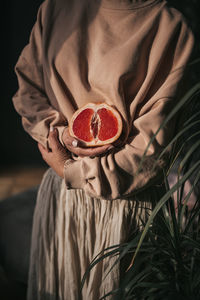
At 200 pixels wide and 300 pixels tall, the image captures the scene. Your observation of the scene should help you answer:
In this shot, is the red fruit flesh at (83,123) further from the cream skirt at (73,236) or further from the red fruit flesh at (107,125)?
the cream skirt at (73,236)

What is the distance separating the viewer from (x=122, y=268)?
3.58 ft

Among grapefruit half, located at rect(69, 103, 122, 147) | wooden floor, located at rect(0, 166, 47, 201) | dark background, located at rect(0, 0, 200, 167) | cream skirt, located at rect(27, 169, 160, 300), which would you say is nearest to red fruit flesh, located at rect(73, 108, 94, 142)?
grapefruit half, located at rect(69, 103, 122, 147)

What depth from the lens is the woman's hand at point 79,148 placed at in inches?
39.0

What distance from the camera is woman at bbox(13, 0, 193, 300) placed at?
3.21ft

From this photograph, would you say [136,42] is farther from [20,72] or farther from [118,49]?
[20,72]

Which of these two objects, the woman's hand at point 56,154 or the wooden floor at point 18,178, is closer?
the woman's hand at point 56,154

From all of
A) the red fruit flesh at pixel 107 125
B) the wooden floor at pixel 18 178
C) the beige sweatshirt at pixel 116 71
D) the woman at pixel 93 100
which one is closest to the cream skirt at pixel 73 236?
the woman at pixel 93 100

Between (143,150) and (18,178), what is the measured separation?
2.58 m

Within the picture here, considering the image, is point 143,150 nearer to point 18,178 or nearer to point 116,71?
point 116,71

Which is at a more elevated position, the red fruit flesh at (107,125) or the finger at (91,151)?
the red fruit flesh at (107,125)

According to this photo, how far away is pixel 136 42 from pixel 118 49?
2.2 inches

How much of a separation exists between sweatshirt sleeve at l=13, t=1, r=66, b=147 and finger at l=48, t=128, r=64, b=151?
2 cm

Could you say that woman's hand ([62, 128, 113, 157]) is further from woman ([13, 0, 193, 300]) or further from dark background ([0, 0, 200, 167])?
dark background ([0, 0, 200, 167])

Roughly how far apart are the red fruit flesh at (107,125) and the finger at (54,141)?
14 centimetres
